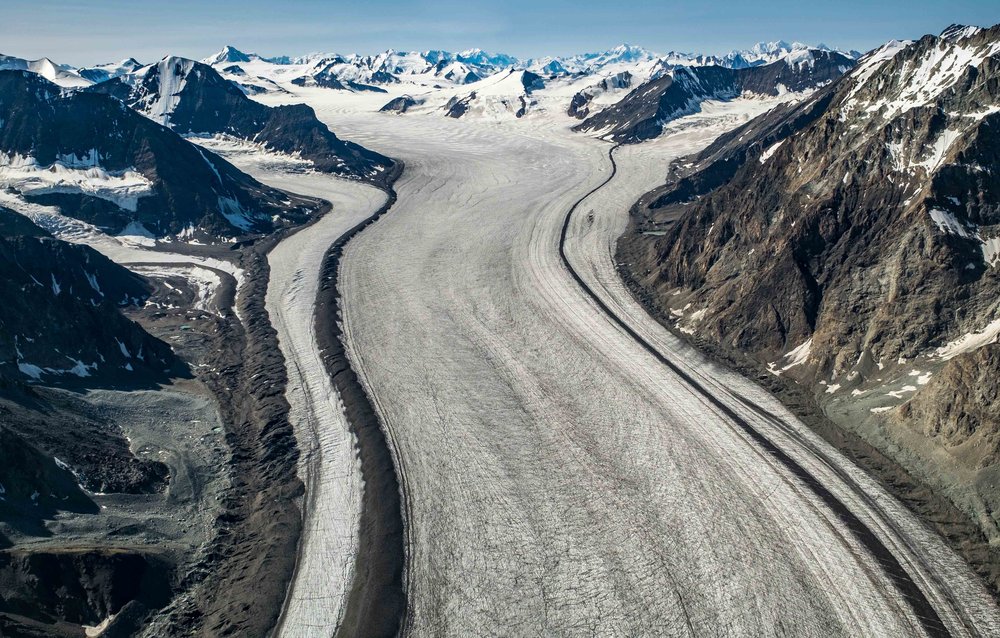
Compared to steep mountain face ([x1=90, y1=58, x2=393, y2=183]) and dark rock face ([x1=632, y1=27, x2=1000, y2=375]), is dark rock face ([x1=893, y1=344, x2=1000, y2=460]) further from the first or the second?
steep mountain face ([x1=90, y1=58, x2=393, y2=183])

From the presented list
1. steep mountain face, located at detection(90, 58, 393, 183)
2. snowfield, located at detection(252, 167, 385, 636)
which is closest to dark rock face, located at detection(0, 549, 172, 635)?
snowfield, located at detection(252, 167, 385, 636)

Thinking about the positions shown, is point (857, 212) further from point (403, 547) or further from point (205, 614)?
point (205, 614)

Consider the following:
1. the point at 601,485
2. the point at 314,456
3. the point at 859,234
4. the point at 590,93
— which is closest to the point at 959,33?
the point at 859,234

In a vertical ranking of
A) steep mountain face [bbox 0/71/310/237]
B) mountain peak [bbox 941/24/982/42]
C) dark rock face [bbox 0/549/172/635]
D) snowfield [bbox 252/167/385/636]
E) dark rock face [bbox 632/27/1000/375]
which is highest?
mountain peak [bbox 941/24/982/42]

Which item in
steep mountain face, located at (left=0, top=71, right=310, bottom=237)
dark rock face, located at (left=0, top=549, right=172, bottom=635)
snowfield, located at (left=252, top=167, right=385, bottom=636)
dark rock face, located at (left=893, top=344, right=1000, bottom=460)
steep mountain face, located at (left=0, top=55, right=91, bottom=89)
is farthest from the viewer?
steep mountain face, located at (left=0, top=55, right=91, bottom=89)

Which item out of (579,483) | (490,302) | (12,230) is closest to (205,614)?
(579,483)

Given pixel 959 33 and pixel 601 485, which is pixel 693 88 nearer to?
pixel 959 33
